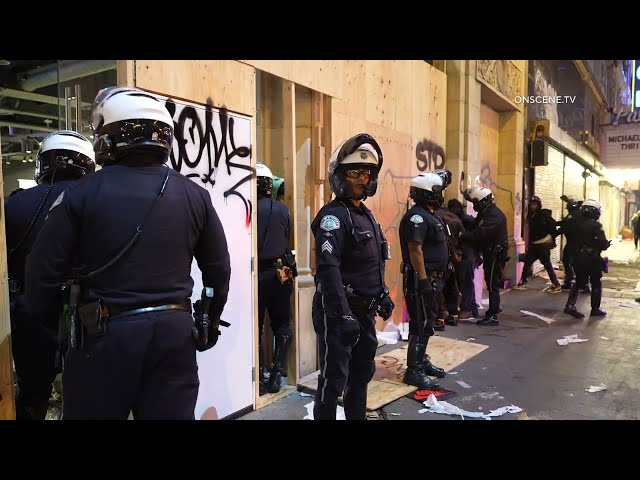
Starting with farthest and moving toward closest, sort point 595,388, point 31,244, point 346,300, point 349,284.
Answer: point 595,388 → point 349,284 → point 346,300 → point 31,244

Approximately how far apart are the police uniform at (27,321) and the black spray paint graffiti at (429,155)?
5641mm

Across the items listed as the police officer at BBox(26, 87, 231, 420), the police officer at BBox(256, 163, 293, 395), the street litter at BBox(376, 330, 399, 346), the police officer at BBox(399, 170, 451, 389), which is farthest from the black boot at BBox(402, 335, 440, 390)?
the police officer at BBox(26, 87, 231, 420)

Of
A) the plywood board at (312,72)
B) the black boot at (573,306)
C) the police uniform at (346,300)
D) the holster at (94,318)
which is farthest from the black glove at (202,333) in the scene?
the black boot at (573,306)

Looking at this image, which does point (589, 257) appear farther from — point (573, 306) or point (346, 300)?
point (346, 300)

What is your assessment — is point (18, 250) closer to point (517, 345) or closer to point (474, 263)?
point (517, 345)

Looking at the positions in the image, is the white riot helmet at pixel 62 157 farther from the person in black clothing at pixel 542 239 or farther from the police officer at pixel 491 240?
the person in black clothing at pixel 542 239

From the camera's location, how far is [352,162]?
11.4 ft

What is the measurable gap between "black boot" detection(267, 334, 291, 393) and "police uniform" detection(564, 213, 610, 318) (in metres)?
5.79

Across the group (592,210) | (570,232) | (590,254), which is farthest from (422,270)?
(570,232)

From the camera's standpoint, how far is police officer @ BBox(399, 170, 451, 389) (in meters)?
4.77

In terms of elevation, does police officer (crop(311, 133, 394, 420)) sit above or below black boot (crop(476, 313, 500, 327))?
above

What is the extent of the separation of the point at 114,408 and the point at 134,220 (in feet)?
2.67

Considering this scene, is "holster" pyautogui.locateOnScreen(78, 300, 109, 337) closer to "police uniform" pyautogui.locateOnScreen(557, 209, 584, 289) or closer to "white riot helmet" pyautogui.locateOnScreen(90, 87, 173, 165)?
"white riot helmet" pyautogui.locateOnScreen(90, 87, 173, 165)

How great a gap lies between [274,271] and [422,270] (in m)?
1.46
